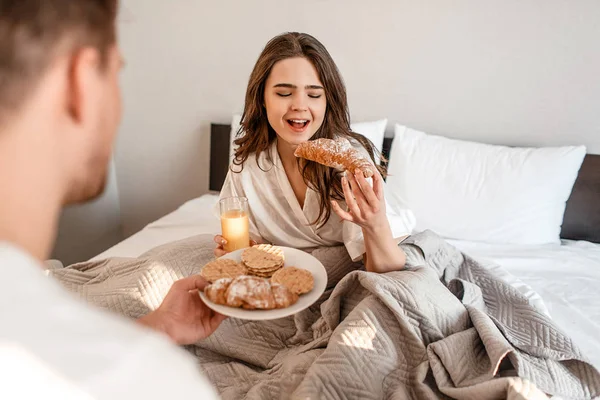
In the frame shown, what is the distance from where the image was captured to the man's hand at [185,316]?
0.98m

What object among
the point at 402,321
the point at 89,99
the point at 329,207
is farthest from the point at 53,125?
the point at 329,207

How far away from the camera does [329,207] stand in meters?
1.40

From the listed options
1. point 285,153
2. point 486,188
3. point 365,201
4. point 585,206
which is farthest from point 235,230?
point 585,206

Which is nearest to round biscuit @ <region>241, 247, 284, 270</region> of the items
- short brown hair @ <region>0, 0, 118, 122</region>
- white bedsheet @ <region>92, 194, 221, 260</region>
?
short brown hair @ <region>0, 0, 118, 122</region>

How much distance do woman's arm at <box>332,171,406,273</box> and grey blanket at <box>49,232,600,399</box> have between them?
0.08 metres

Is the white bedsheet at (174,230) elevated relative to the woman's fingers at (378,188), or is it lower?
lower

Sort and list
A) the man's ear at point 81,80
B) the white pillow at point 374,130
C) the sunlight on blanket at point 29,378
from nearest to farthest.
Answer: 1. the sunlight on blanket at point 29,378
2. the man's ear at point 81,80
3. the white pillow at point 374,130

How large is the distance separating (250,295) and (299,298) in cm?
11

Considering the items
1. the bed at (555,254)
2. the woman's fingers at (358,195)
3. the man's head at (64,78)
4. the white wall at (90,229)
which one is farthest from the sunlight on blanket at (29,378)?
the white wall at (90,229)

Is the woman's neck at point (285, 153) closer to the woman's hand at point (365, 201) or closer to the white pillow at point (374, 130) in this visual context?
the woman's hand at point (365, 201)

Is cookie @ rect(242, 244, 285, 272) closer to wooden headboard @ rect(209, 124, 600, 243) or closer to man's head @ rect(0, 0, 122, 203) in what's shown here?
man's head @ rect(0, 0, 122, 203)

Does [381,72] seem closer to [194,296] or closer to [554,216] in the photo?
[554,216]

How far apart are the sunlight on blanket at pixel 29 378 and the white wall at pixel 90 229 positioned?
7.21 feet

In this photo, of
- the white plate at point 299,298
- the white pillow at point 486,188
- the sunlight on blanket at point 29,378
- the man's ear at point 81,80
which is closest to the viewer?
the sunlight on blanket at point 29,378
